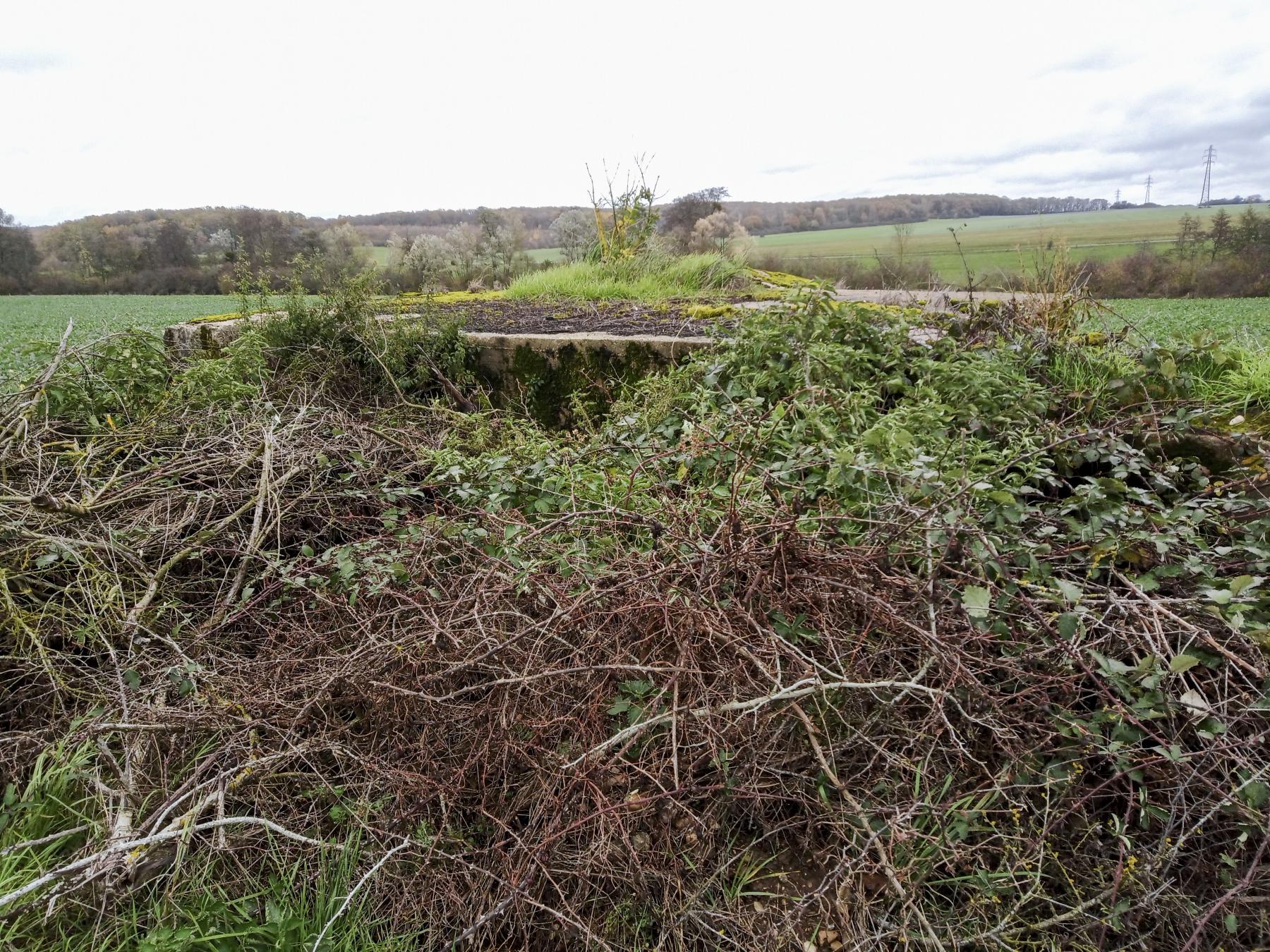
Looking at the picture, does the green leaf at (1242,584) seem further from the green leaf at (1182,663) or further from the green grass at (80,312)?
the green grass at (80,312)

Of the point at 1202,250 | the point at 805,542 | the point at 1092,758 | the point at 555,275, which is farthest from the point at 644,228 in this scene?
the point at 1202,250

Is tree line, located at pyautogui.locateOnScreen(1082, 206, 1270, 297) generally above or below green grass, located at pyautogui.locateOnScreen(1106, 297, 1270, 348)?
above

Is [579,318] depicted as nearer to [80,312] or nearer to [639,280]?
[639,280]

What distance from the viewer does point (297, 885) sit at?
180 centimetres

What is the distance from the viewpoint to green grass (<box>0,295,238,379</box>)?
400 cm

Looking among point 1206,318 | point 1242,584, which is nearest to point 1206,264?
point 1206,318

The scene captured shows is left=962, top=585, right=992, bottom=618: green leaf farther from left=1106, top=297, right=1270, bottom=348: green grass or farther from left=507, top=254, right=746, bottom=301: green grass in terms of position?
left=507, top=254, right=746, bottom=301: green grass

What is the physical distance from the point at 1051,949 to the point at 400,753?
1.73 meters

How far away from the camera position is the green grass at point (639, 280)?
6.29m

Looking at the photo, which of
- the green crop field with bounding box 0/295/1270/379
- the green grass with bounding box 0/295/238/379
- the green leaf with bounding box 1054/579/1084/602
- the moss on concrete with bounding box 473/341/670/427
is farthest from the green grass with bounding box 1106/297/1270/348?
the green grass with bounding box 0/295/238/379

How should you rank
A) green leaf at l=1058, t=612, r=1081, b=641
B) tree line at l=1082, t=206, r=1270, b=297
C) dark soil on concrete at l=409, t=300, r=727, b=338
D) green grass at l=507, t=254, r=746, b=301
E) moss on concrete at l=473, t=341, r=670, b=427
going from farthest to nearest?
1. tree line at l=1082, t=206, r=1270, b=297
2. green grass at l=507, t=254, r=746, b=301
3. dark soil on concrete at l=409, t=300, r=727, b=338
4. moss on concrete at l=473, t=341, r=670, b=427
5. green leaf at l=1058, t=612, r=1081, b=641

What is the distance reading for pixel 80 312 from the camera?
18969 mm

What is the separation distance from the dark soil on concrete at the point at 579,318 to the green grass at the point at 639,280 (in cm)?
46

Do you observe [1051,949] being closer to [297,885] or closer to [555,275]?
[297,885]
